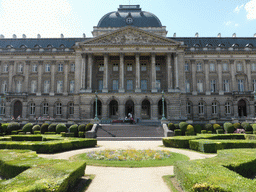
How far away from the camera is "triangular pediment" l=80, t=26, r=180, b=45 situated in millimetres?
44938

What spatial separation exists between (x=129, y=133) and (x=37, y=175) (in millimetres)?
22493

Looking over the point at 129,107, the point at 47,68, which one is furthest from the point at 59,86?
the point at 129,107

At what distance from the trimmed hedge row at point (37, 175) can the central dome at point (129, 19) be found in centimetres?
4685

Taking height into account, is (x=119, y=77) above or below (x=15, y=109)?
above

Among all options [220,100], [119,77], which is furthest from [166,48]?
[220,100]

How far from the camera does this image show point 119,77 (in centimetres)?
4538

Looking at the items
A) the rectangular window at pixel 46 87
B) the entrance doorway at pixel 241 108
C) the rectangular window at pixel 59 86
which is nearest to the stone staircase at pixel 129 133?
the rectangular window at pixel 59 86

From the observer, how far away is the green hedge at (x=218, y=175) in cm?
601

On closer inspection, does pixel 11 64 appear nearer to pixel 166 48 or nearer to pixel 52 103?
pixel 52 103

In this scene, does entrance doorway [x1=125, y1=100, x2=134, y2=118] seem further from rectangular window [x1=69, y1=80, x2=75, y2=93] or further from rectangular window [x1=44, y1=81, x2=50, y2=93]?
rectangular window [x1=44, y1=81, x2=50, y2=93]

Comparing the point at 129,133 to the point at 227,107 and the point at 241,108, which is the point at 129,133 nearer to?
the point at 227,107

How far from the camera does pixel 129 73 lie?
48688 millimetres

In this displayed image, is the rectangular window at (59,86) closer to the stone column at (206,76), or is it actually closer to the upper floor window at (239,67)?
the stone column at (206,76)

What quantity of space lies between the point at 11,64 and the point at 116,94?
28.7 meters
